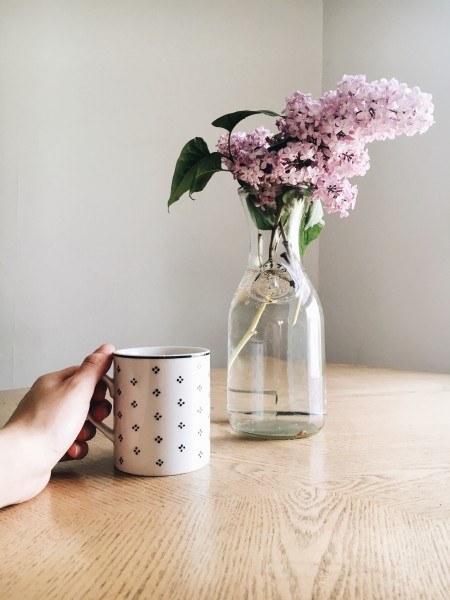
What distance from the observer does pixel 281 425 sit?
739 mm

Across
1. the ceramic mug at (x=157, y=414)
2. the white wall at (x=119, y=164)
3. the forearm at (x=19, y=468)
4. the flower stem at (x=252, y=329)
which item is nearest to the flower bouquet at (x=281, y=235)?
A: the flower stem at (x=252, y=329)

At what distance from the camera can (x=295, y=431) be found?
74 centimetres

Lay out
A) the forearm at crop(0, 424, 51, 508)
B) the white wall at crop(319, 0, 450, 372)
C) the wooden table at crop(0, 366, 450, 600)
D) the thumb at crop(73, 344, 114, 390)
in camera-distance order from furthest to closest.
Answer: the white wall at crop(319, 0, 450, 372) < the thumb at crop(73, 344, 114, 390) < the forearm at crop(0, 424, 51, 508) < the wooden table at crop(0, 366, 450, 600)

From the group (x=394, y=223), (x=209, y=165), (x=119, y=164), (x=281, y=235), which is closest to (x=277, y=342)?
(x=281, y=235)

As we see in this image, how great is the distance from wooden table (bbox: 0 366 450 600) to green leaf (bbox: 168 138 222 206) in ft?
1.11

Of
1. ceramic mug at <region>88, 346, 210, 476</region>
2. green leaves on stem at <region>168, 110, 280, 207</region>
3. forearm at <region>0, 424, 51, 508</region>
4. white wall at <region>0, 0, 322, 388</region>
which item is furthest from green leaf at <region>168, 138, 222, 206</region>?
white wall at <region>0, 0, 322, 388</region>

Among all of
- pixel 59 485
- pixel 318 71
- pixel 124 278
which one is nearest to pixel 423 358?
pixel 124 278

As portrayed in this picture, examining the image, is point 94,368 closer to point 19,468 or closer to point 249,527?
point 19,468

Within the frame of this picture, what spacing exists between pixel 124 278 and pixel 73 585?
4.46 ft

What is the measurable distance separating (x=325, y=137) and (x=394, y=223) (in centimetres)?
122

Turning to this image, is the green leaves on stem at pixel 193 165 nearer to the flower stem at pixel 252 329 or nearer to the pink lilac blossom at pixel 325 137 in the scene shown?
the pink lilac blossom at pixel 325 137

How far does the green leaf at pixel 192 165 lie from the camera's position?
0.74 metres

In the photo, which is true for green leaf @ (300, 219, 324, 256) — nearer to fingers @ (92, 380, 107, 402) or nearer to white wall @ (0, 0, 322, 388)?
fingers @ (92, 380, 107, 402)

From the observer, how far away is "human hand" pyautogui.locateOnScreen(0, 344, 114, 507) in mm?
520
